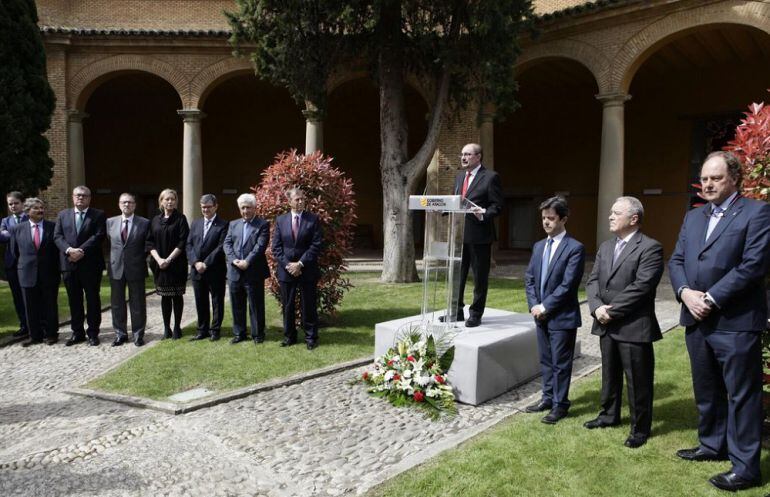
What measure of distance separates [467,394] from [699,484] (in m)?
2.05

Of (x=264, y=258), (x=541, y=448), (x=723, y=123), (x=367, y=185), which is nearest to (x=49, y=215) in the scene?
(x=367, y=185)

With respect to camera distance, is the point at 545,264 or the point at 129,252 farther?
the point at 129,252

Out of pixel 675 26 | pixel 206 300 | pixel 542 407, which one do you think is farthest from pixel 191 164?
pixel 542 407

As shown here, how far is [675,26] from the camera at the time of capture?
44.0 feet

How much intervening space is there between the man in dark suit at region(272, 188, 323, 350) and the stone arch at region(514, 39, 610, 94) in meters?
10.3

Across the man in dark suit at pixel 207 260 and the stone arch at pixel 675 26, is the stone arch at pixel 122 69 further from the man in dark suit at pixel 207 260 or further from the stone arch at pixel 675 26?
the stone arch at pixel 675 26

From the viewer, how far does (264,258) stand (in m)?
7.30

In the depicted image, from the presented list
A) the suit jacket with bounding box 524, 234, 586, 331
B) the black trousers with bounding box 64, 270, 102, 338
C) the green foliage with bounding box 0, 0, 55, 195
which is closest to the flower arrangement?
the suit jacket with bounding box 524, 234, 586, 331

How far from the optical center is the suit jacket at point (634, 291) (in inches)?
156

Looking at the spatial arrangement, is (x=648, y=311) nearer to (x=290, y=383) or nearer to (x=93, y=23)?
(x=290, y=383)

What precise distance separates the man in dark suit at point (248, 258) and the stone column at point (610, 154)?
10.5 meters

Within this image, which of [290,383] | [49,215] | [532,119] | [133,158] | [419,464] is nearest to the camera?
[419,464]

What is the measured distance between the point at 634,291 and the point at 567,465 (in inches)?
49.9

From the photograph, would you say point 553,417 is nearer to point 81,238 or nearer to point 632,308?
point 632,308
